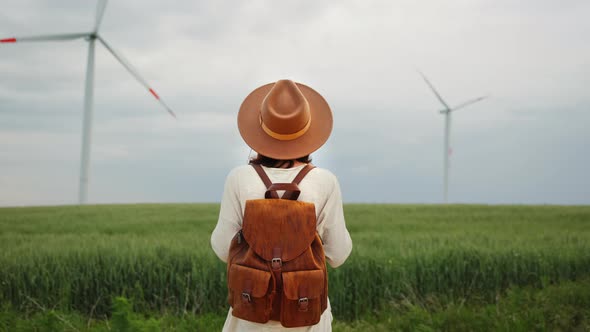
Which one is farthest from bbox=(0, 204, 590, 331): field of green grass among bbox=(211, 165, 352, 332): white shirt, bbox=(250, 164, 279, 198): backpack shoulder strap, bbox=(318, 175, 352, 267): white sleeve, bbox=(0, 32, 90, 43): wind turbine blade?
bbox=(0, 32, 90, 43): wind turbine blade

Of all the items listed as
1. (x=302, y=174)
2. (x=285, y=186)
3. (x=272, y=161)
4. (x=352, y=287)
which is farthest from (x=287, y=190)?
(x=352, y=287)

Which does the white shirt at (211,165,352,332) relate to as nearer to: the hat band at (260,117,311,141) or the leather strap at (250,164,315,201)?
the leather strap at (250,164,315,201)

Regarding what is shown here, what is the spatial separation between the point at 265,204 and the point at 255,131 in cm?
56

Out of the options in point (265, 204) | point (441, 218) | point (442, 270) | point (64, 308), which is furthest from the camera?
point (441, 218)

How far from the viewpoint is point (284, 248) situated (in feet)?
9.07

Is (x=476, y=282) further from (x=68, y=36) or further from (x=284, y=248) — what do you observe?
(x=68, y=36)

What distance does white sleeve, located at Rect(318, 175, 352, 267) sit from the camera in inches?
114

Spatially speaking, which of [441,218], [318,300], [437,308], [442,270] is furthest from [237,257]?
[441,218]

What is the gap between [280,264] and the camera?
2756 millimetres

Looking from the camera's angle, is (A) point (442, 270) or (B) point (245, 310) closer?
(B) point (245, 310)

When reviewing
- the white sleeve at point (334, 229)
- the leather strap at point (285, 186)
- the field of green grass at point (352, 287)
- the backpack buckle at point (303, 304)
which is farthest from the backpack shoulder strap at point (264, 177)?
the field of green grass at point (352, 287)

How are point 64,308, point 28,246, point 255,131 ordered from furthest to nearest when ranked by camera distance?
point 28,246
point 64,308
point 255,131

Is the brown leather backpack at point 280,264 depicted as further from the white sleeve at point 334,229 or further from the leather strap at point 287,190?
the white sleeve at point 334,229

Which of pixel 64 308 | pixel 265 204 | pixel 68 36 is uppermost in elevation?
pixel 68 36
